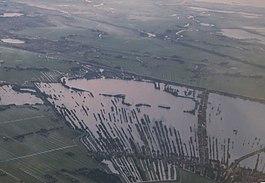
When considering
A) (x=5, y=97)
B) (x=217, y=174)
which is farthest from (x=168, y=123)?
(x=5, y=97)

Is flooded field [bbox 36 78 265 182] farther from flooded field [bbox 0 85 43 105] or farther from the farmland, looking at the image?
flooded field [bbox 0 85 43 105]

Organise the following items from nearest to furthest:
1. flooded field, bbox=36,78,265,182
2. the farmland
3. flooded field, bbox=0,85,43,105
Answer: the farmland
flooded field, bbox=36,78,265,182
flooded field, bbox=0,85,43,105

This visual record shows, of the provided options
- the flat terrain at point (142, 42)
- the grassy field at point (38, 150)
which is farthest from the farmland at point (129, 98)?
the flat terrain at point (142, 42)

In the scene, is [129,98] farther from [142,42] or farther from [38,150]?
[142,42]

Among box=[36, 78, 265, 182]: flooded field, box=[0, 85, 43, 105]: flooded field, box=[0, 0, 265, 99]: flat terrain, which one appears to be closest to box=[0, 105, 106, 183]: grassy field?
box=[36, 78, 265, 182]: flooded field

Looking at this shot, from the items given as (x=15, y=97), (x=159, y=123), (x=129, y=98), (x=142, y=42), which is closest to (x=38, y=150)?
(x=159, y=123)

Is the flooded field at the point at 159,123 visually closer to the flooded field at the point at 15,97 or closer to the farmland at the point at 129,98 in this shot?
the farmland at the point at 129,98

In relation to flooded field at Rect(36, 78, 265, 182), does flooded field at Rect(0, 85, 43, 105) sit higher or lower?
higher
